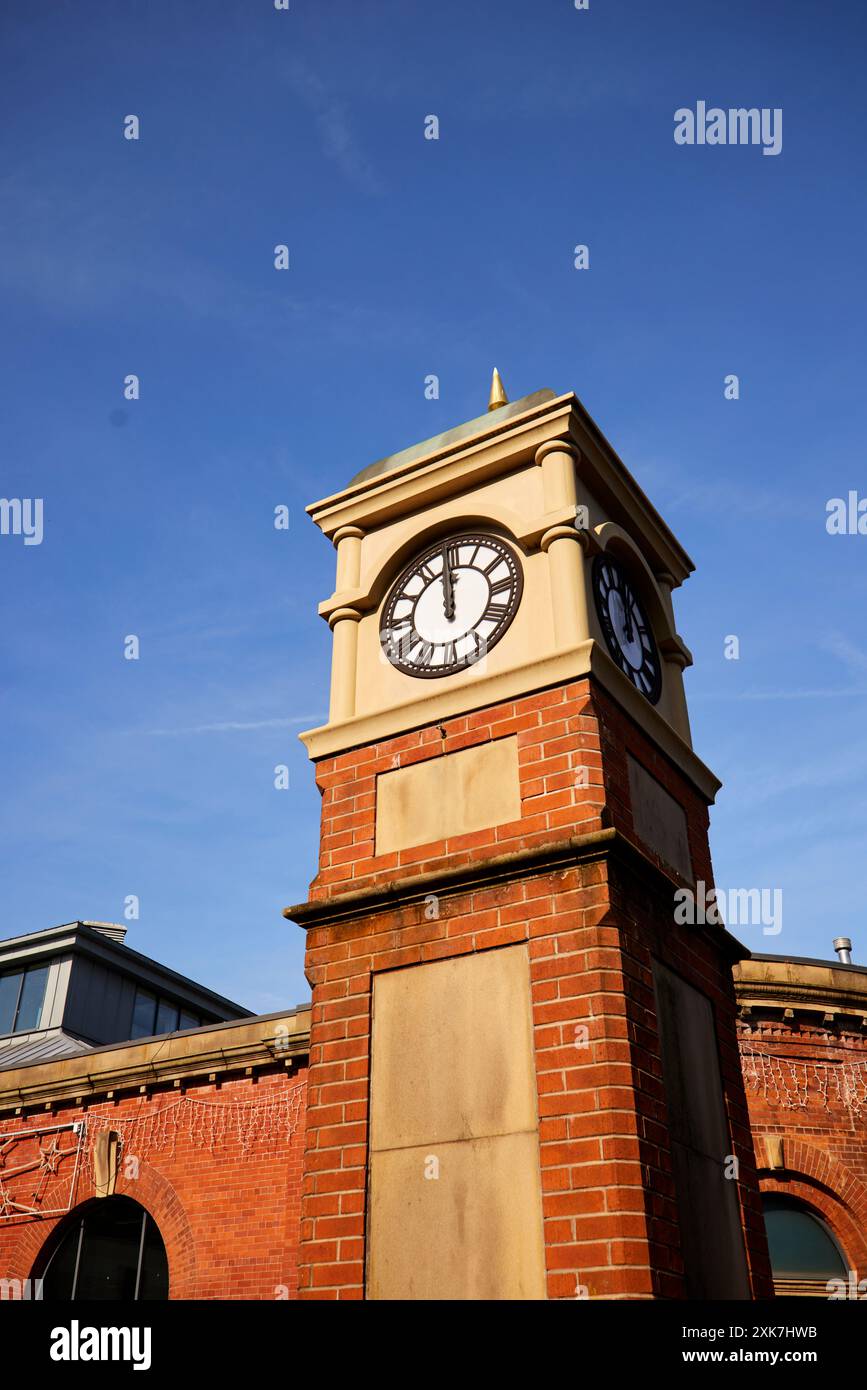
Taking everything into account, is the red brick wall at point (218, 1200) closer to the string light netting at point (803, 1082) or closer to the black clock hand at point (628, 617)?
the string light netting at point (803, 1082)

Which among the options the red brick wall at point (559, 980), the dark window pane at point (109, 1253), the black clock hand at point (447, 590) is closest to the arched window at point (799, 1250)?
the red brick wall at point (559, 980)

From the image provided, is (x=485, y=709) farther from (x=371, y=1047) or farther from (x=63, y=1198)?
(x=63, y=1198)

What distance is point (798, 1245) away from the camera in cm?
1455

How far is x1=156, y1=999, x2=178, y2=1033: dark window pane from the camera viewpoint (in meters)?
26.9

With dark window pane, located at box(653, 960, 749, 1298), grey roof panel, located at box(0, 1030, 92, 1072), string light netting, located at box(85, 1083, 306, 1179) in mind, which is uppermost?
grey roof panel, located at box(0, 1030, 92, 1072)

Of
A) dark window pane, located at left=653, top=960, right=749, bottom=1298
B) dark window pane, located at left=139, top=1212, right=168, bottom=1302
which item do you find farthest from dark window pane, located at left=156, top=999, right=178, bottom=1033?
dark window pane, located at left=653, top=960, right=749, bottom=1298

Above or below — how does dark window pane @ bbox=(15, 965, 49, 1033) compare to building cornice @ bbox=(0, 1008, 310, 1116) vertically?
above

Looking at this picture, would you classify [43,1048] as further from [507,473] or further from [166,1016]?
[507,473]

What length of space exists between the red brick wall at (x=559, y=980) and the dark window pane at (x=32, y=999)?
770 inches

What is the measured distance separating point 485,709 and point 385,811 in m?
1.01

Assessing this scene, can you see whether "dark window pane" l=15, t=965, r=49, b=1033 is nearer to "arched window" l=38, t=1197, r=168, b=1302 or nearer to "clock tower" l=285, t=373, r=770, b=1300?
"arched window" l=38, t=1197, r=168, b=1302

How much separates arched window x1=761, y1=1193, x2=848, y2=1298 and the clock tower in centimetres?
800

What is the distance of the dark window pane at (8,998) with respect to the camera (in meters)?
25.2
